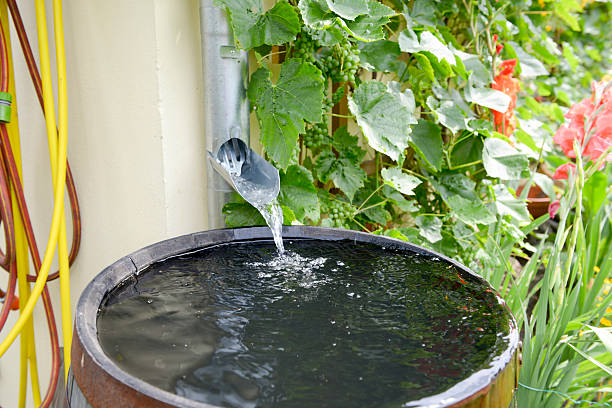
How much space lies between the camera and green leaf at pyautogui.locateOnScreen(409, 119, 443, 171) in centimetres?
140

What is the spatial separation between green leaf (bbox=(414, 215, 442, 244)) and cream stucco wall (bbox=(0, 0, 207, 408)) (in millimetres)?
649

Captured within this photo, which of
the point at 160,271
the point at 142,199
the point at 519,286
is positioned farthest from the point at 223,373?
the point at 519,286

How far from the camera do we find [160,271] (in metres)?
0.81

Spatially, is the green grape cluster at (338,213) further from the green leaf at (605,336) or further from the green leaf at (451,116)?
the green leaf at (605,336)

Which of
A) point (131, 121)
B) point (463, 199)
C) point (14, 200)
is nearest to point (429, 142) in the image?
point (463, 199)

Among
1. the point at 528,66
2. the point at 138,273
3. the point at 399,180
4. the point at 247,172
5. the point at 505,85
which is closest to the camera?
the point at 138,273

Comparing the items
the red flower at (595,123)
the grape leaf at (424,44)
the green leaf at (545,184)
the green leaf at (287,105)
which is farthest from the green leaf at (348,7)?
the green leaf at (545,184)

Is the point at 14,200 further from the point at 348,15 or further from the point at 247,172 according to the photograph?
the point at 348,15

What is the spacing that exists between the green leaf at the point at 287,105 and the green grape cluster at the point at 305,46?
0.28 ft

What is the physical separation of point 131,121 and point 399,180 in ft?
2.15

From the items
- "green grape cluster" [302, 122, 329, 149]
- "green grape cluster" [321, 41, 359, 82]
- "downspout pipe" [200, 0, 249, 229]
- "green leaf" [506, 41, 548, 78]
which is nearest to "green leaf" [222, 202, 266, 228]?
"downspout pipe" [200, 0, 249, 229]

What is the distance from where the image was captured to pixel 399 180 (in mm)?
1267

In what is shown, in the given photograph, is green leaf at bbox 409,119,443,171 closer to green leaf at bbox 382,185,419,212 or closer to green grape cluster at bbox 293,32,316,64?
green leaf at bbox 382,185,419,212

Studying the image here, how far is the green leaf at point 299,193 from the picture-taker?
1130 millimetres
